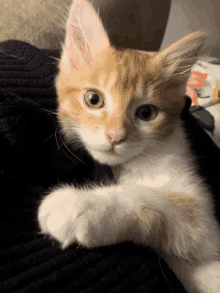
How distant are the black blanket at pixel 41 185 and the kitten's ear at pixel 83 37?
0.12 metres

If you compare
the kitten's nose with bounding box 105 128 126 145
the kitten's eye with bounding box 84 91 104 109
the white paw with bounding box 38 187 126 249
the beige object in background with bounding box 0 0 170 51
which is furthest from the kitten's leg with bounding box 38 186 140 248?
the beige object in background with bounding box 0 0 170 51

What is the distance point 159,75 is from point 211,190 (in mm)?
445

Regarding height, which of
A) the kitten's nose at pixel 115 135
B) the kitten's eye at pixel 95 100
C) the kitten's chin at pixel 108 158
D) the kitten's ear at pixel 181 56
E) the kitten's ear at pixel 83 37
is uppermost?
the kitten's ear at pixel 83 37

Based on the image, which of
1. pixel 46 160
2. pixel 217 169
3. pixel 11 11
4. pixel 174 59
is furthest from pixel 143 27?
pixel 46 160

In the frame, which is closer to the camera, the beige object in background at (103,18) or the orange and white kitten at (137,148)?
the orange and white kitten at (137,148)

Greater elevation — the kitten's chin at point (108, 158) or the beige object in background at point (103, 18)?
the beige object in background at point (103, 18)

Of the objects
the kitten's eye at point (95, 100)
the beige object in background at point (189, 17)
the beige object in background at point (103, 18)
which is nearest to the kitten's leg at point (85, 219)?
the kitten's eye at point (95, 100)

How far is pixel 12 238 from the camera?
417mm

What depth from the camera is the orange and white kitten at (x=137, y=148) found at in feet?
1.44

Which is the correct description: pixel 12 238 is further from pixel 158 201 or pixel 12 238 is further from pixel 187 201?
pixel 187 201

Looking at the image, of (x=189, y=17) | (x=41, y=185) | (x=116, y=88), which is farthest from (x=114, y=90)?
(x=189, y=17)

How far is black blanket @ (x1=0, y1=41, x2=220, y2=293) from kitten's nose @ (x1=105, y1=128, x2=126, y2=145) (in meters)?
0.15

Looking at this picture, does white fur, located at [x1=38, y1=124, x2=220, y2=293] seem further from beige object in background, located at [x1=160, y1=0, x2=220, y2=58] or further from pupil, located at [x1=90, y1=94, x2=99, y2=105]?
beige object in background, located at [x1=160, y1=0, x2=220, y2=58]

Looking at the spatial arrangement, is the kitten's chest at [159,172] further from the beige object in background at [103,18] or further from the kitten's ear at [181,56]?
the beige object in background at [103,18]
